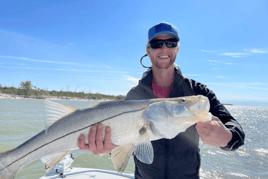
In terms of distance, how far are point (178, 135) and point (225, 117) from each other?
682 mm

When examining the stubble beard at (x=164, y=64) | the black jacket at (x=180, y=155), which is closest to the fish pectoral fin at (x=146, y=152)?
the black jacket at (x=180, y=155)

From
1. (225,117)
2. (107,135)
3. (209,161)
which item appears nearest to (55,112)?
(107,135)

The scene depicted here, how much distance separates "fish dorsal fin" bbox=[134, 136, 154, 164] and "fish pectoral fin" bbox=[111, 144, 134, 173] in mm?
106

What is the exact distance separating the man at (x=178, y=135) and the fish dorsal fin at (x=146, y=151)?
0.38 m

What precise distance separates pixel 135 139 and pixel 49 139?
1.00 meters

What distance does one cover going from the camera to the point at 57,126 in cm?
188

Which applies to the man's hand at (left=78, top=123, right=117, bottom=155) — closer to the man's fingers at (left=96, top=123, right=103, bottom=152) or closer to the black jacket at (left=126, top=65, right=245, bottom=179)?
the man's fingers at (left=96, top=123, right=103, bottom=152)

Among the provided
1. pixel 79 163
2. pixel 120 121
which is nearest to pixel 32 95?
pixel 79 163

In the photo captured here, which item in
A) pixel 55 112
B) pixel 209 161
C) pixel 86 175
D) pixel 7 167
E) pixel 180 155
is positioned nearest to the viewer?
pixel 7 167

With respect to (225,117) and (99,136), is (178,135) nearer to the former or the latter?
(225,117)

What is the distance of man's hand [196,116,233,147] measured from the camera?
1.69m

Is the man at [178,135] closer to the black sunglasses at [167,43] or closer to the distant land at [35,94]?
the black sunglasses at [167,43]

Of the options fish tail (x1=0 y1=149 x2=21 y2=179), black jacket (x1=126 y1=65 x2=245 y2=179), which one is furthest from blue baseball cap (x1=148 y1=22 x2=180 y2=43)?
fish tail (x1=0 y1=149 x2=21 y2=179)

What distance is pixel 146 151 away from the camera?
183cm
